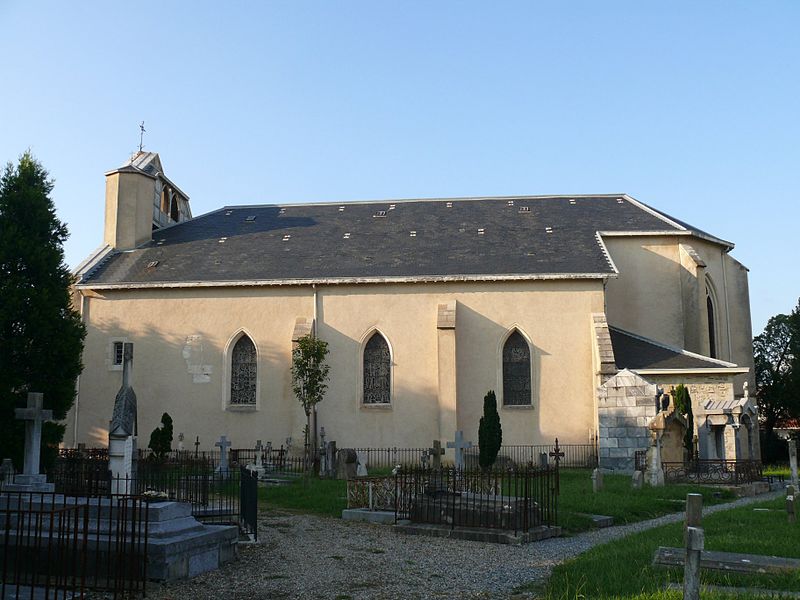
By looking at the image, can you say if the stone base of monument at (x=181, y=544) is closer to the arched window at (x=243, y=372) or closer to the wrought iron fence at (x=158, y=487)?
the wrought iron fence at (x=158, y=487)

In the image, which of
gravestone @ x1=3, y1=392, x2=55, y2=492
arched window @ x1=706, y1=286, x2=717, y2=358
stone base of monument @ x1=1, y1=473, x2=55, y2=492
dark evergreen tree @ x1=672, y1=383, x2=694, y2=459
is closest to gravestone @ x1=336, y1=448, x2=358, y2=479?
gravestone @ x1=3, y1=392, x2=55, y2=492

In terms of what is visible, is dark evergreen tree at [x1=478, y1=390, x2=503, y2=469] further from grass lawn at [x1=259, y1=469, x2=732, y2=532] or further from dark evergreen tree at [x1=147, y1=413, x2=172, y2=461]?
dark evergreen tree at [x1=147, y1=413, x2=172, y2=461]

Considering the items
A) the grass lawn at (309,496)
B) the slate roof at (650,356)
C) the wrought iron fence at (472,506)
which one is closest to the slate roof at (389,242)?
the slate roof at (650,356)

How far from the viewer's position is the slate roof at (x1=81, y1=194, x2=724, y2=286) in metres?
26.4

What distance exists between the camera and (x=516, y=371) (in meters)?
25.8

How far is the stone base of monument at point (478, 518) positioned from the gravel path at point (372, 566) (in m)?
0.24

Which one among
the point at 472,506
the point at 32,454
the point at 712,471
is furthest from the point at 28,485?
the point at 712,471

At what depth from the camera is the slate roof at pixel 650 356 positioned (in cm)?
2411

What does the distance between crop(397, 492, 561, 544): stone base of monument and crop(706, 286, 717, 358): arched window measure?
63.6ft

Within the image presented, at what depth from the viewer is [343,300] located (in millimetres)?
26328

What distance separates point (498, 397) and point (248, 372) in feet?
28.1

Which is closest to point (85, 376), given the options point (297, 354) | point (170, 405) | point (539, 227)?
point (170, 405)

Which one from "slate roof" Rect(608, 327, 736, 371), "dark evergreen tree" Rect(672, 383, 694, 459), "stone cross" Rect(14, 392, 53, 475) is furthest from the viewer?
"slate roof" Rect(608, 327, 736, 371)

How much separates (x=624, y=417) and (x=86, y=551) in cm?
1690
